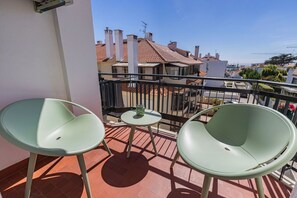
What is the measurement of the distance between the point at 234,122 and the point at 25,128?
1.87 m

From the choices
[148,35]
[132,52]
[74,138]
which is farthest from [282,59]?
[74,138]

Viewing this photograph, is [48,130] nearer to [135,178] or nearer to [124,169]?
[124,169]

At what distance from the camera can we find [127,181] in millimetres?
1391

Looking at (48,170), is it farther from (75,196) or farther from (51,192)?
(75,196)

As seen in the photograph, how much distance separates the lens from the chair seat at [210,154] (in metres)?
0.88

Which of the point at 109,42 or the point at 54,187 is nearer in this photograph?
the point at 54,187

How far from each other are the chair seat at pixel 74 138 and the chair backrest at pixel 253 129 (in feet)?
3.71

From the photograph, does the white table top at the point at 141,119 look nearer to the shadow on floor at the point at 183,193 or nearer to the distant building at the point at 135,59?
the shadow on floor at the point at 183,193

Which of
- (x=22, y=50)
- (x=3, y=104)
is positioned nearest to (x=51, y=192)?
(x=3, y=104)

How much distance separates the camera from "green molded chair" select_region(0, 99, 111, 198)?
3.22ft

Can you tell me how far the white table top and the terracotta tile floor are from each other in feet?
1.62

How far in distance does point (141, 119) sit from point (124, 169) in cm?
60

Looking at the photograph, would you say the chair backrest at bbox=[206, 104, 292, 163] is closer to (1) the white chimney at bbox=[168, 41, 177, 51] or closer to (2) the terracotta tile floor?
(2) the terracotta tile floor

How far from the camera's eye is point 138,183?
4.50 feet
